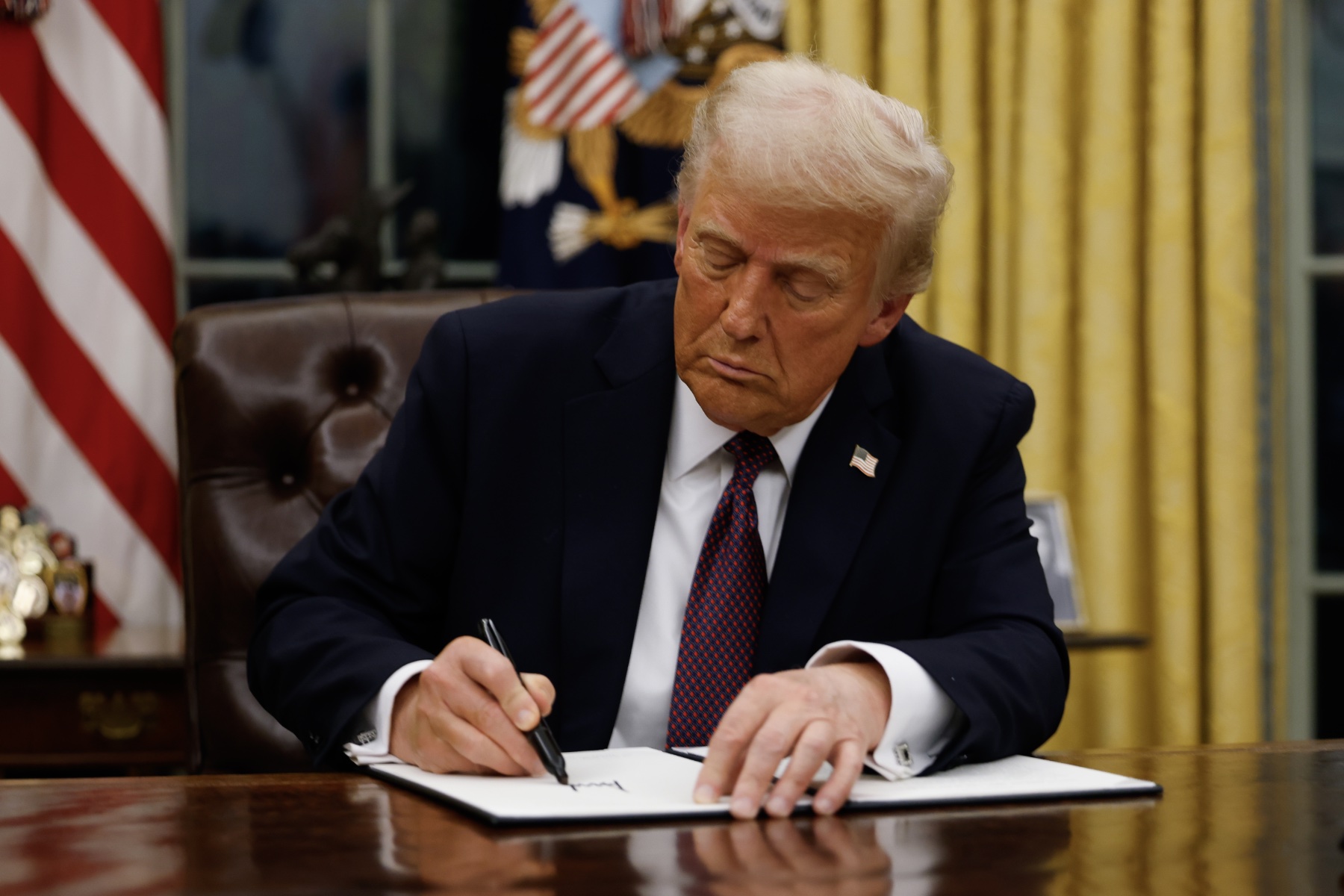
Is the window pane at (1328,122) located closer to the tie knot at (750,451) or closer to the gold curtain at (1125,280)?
the gold curtain at (1125,280)

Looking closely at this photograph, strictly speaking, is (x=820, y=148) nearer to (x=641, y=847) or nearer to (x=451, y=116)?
(x=641, y=847)

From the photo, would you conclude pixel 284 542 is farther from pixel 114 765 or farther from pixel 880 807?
pixel 880 807

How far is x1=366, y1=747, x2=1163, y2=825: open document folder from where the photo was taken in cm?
101

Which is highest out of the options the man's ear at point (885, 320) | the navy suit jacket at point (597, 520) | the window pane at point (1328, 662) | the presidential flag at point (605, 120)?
the presidential flag at point (605, 120)

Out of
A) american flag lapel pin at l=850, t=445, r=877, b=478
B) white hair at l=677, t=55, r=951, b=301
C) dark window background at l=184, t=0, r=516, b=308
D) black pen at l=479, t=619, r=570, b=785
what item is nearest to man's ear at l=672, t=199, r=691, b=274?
white hair at l=677, t=55, r=951, b=301

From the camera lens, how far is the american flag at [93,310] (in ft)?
9.73

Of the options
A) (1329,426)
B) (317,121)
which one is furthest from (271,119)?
(1329,426)

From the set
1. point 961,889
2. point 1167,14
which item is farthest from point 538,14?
point 961,889

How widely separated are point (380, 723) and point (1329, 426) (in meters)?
2.79

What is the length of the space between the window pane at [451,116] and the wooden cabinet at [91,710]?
1.33 meters

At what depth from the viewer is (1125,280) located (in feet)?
10.2

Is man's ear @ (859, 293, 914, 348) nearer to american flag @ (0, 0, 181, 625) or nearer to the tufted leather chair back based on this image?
the tufted leather chair back

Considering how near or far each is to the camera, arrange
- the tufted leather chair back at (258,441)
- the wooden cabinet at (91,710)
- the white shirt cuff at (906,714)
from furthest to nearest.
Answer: the wooden cabinet at (91,710), the tufted leather chair back at (258,441), the white shirt cuff at (906,714)

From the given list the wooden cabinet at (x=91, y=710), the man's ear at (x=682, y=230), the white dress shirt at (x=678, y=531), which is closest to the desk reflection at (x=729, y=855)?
the white dress shirt at (x=678, y=531)
